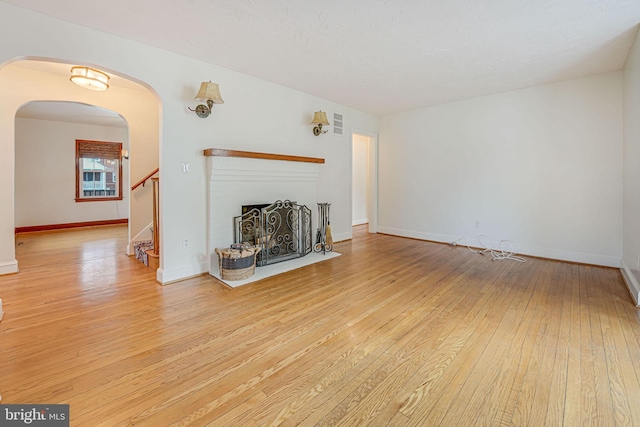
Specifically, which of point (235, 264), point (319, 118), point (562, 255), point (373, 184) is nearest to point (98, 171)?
point (319, 118)

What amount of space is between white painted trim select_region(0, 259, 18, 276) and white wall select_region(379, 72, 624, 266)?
5.92 meters

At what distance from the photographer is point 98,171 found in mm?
7316

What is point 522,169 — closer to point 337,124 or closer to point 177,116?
point 337,124

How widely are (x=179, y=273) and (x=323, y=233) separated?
217 centimetres

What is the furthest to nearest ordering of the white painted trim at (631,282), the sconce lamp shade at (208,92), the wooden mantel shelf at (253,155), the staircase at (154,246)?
1. the staircase at (154,246)
2. the wooden mantel shelf at (253,155)
3. the sconce lamp shade at (208,92)
4. the white painted trim at (631,282)

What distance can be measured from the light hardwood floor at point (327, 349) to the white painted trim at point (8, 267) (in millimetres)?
301

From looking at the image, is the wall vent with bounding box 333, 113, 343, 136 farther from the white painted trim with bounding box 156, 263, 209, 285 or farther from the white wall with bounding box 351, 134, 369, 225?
the white painted trim with bounding box 156, 263, 209, 285

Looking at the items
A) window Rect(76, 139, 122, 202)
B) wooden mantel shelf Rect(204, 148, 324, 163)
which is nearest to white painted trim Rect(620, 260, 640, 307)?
wooden mantel shelf Rect(204, 148, 324, 163)

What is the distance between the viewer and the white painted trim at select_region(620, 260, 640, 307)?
257 cm

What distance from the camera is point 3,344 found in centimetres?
187

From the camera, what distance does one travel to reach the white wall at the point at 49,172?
6176 millimetres

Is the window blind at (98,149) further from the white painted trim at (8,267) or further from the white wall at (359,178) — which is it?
the white wall at (359,178)

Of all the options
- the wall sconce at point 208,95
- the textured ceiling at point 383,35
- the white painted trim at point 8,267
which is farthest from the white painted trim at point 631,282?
the white painted trim at point 8,267

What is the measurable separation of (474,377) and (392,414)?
23.7 inches
